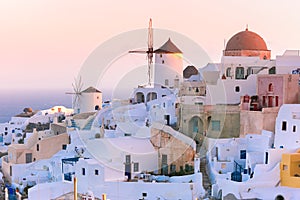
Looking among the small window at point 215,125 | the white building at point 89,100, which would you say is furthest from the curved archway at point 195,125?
the white building at point 89,100

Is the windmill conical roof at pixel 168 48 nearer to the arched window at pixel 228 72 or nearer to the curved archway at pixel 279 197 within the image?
the arched window at pixel 228 72

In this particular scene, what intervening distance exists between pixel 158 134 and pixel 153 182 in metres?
3.29

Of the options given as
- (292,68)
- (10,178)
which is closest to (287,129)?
(292,68)

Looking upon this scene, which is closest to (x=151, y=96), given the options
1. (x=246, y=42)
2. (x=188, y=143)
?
(x=246, y=42)

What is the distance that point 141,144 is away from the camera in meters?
19.2

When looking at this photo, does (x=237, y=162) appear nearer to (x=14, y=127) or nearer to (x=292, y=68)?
(x=292, y=68)

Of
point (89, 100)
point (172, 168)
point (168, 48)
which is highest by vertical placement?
point (168, 48)

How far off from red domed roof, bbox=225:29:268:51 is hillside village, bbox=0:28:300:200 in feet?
0.18

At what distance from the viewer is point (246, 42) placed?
26.3 m

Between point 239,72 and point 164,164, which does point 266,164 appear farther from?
point 239,72

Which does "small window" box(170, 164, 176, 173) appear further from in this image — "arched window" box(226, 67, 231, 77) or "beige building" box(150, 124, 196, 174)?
"arched window" box(226, 67, 231, 77)

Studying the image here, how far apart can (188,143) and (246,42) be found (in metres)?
9.14

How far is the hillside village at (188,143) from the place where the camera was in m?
16.3

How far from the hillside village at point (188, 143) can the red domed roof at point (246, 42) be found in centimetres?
6
